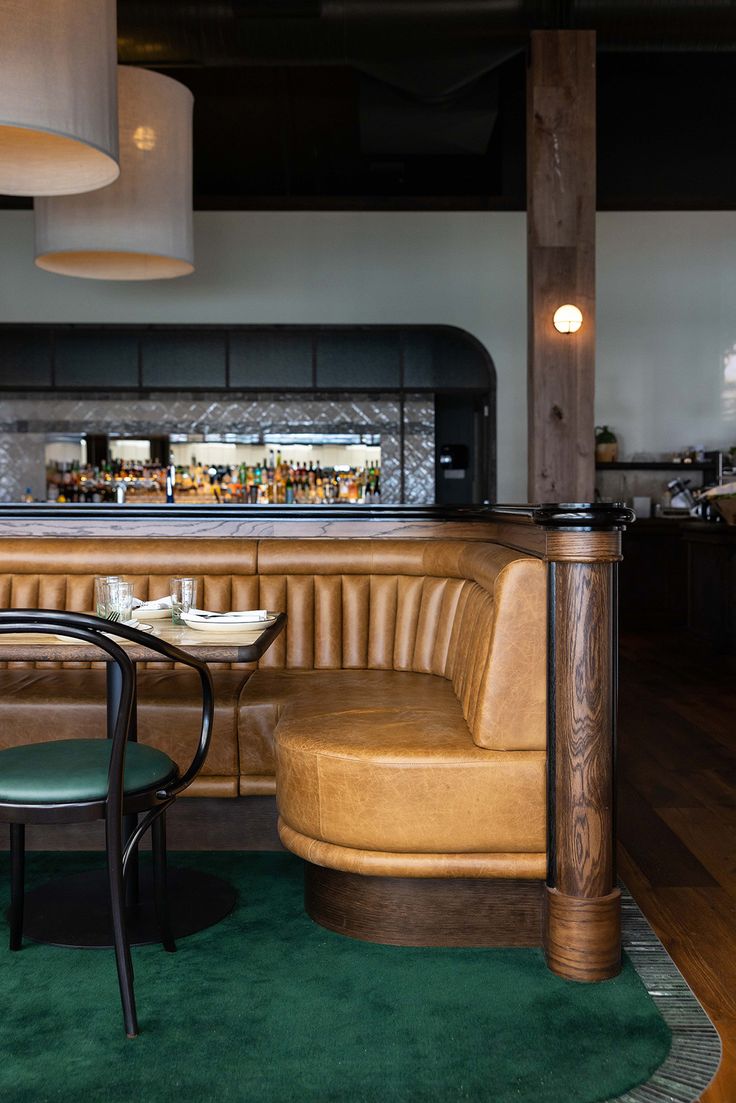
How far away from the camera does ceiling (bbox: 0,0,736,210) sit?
6.27 m

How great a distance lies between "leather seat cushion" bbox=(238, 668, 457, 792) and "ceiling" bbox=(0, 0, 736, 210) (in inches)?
180

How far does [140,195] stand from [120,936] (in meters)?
3.43

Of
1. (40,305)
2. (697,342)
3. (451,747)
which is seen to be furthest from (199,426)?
(451,747)

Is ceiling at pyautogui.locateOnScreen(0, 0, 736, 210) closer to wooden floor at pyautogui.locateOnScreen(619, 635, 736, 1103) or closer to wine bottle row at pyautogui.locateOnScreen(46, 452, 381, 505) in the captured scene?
wine bottle row at pyautogui.locateOnScreen(46, 452, 381, 505)

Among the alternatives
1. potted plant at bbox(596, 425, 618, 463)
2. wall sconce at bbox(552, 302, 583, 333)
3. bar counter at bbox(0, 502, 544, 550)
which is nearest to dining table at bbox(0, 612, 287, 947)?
bar counter at bbox(0, 502, 544, 550)

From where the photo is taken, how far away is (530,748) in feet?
8.87

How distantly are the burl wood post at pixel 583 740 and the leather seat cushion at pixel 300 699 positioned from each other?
68 centimetres

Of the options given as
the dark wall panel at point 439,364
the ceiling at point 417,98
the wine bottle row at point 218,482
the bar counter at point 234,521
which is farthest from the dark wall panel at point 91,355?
the bar counter at point 234,521

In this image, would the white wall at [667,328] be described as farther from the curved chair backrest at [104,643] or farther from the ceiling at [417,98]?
the curved chair backrest at [104,643]

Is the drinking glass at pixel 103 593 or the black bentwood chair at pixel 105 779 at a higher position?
the drinking glass at pixel 103 593

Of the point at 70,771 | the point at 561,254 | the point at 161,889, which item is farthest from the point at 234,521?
the point at 561,254

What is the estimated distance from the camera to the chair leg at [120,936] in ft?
7.34

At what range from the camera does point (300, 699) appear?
3.34 metres

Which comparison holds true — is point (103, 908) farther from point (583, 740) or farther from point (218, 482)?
point (218, 482)
